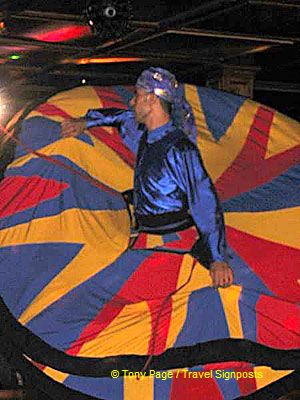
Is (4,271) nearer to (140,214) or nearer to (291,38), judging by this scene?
(140,214)

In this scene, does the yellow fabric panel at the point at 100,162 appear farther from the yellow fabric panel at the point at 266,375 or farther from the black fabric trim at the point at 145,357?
the yellow fabric panel at the point at 266,375

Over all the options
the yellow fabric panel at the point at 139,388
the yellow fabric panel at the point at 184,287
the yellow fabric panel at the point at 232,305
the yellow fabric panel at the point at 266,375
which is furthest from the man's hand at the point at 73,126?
the yellow fabric panel at the point at 266,375

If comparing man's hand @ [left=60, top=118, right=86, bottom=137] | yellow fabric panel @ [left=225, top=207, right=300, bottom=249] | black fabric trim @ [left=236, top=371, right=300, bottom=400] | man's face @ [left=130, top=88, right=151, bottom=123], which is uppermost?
man's face @ [left=130, top=88, right=151, bottom=123]

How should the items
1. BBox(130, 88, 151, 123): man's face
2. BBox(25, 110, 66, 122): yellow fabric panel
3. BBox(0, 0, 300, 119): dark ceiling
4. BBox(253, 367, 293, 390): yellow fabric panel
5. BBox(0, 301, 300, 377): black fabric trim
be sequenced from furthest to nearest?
1. BBox(0, 0, 300, 119): dark ceiling
2. BBox(25, 110, 66, 122): yellow fabric panel
3. BBox(253, 367, 293, 390): yellow fabric panel
4. BBox(130, 88, 151, 123): man's face
5. BBox(0, 301, 300, 377): black fabric trim

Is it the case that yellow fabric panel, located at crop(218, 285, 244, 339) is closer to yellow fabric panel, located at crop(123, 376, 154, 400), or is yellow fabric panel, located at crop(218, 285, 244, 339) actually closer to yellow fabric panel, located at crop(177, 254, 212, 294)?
yellow fabric panel, located at crop(177, 254, 212, 294)

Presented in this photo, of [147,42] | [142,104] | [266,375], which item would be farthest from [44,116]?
[147,42]

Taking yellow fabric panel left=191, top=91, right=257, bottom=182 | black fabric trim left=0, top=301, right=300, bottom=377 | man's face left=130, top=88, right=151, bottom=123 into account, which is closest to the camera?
black fabric trim left=0, top=301, right=300, bottom=377

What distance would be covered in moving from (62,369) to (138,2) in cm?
212

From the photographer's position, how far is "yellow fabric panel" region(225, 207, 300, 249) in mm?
3055

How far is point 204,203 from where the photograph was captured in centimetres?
273

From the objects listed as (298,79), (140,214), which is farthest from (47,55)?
(140,214)

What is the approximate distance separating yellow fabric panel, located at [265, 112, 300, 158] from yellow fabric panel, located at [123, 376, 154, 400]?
2.95 ft

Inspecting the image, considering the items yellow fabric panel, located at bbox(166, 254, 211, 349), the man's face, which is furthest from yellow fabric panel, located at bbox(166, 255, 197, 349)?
the man's face

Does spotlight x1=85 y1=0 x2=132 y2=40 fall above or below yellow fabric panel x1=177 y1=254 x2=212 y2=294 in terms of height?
above
